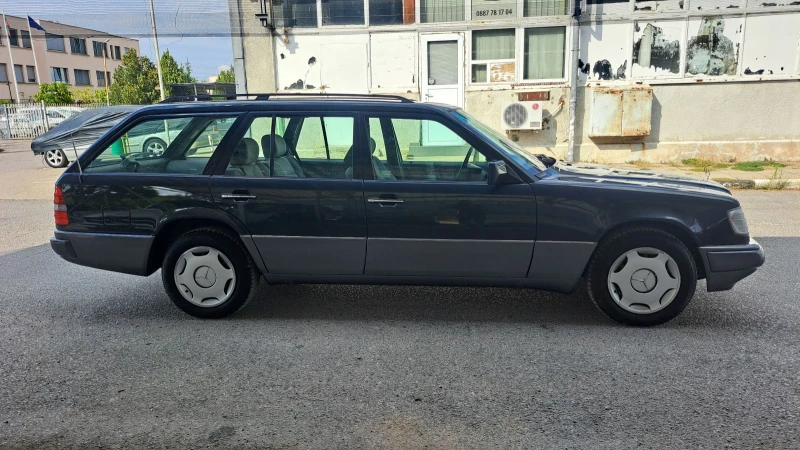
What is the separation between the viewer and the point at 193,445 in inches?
109

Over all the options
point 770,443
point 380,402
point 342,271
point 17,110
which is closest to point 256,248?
point 342,271

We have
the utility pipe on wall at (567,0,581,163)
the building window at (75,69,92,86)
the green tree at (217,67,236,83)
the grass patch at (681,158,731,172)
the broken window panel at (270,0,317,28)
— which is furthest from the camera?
the green tree at (217,67,236,83)

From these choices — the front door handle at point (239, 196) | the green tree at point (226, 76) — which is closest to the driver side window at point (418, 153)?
the front door handle at point (239, 196)

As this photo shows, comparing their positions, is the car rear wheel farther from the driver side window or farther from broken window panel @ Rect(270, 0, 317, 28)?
the driver side window

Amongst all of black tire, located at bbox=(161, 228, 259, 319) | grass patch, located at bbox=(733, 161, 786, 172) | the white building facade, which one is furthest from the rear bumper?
grass patch, located at bbox=(733, 161, 786, 172)

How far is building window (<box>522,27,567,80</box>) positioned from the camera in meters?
12.9

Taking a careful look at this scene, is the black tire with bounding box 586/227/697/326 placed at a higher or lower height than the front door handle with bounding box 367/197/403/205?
lower

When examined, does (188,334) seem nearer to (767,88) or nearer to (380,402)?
(380,402)

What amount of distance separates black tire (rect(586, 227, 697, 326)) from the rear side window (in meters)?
2.89

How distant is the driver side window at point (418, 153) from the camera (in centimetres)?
414

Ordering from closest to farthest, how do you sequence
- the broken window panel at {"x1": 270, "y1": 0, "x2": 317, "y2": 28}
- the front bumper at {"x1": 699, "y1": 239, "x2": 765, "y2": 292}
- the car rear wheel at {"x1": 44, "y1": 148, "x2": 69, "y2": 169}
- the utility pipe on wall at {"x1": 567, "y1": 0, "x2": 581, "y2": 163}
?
the front bumper at {"x1": 699, "y1": 239, "x2": 765, "y2": 292}
the utility pipe on wall at {"x1": 567, "y1": 0, "x2": 581, "y2": 163}
the broken window panel at {"x1": 270, "y1": 0, "x2": 317, "y2": 28}
the car rear wheel at {"x1": 44, "y1": 148, "x2": 69, "y2": 169}

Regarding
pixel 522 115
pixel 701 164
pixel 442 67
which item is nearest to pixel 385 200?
pixel 522 115

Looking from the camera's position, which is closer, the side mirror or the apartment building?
the side mirror

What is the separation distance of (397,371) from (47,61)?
65.3 metres
